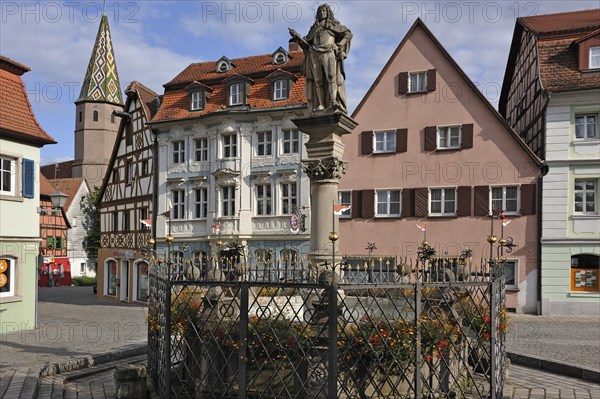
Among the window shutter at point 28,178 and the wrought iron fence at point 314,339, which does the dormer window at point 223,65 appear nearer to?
the window shutter at point 28,178

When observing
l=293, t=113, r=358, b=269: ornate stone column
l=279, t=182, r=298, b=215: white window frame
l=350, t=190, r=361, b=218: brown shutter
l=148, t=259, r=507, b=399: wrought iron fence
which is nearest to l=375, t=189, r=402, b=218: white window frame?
l=350, t=190, r=361, b=218: brown shutter

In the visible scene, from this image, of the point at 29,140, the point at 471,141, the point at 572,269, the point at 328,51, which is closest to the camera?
the point at 328,51

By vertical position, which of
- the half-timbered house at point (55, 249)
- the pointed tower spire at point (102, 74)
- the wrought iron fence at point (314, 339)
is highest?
the pointed tower spire at point (102, 74)

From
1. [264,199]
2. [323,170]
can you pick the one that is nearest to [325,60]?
[323,170]

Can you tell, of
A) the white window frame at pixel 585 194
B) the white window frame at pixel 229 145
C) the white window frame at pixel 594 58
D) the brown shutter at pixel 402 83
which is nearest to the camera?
the white window frame at pixel 585 194

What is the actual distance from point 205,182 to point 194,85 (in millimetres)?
4965

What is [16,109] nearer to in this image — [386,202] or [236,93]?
[236,93]

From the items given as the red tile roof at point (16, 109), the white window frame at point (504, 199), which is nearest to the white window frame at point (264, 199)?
the white window frame at point (504, 199)

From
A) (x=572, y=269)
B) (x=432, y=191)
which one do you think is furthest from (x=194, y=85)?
(x=572, y=269)

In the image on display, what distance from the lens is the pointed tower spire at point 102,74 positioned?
67.3 meters

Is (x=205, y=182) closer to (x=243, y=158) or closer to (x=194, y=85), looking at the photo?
(x=243, y=158)

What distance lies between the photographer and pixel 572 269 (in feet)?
72.5

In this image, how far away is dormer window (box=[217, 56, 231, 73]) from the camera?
1181 inches

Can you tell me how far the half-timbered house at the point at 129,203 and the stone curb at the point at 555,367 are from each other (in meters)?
21.2
